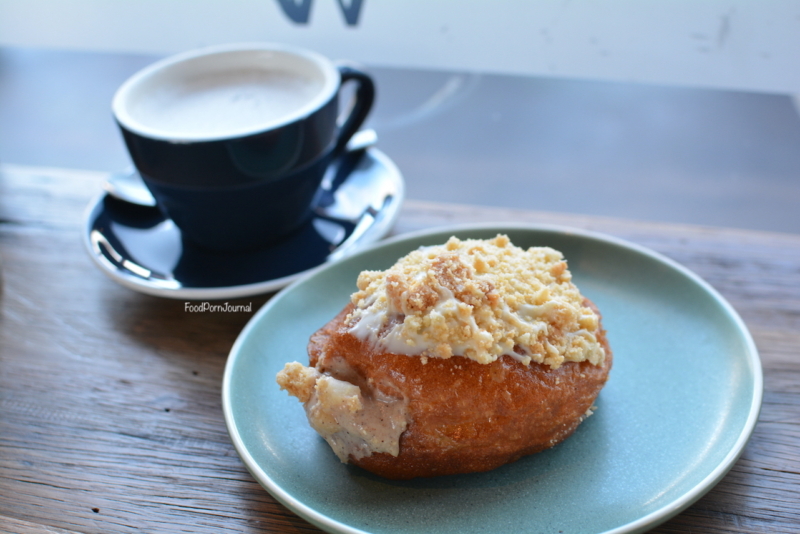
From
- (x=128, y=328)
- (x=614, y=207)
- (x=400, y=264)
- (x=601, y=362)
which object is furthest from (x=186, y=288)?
(x=614, y=207)

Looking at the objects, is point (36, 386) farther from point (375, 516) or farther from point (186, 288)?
point (375, 516)

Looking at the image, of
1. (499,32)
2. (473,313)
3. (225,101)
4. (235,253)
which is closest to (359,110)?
(225,101)

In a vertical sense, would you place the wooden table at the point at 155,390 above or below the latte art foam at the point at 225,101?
below

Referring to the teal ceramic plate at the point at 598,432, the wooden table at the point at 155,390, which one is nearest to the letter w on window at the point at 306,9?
the wooden table at the point at 155,390

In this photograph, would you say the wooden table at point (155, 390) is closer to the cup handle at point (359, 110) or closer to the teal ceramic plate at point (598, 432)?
the teal ceramic plate at point (598, 432)

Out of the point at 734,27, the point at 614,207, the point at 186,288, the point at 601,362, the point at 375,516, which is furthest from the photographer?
the point at 614,207

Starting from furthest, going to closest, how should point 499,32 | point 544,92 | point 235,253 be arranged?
point 544,92, point 499,32, point 235,253

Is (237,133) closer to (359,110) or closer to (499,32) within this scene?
(359,110)
